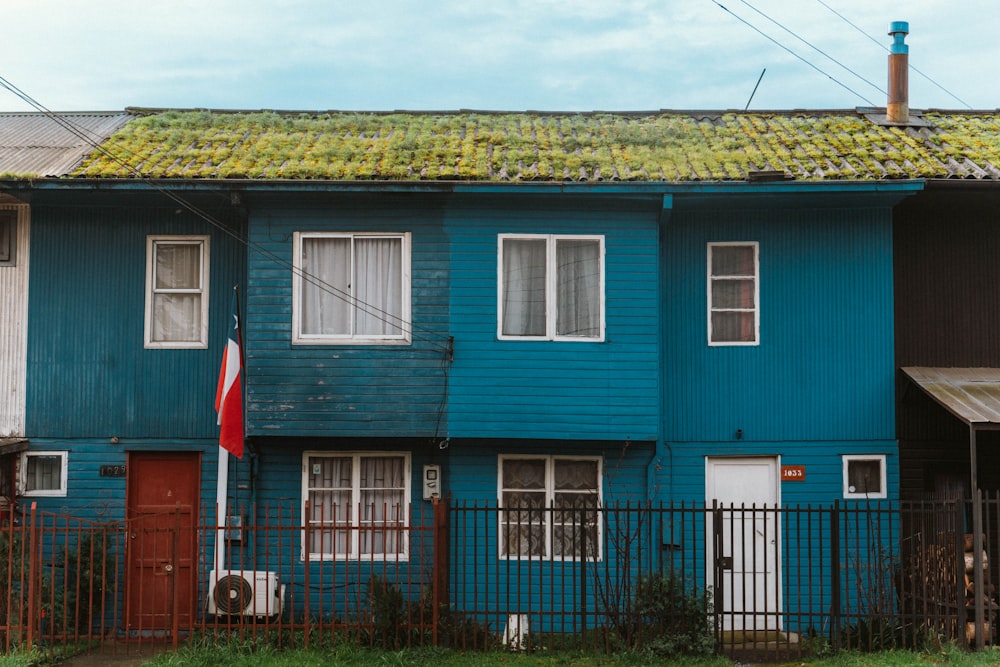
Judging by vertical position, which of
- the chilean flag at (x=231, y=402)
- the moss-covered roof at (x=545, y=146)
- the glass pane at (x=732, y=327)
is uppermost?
the moss-covered roof at (x=545, y=146)

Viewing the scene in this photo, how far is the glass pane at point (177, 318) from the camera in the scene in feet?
47.4

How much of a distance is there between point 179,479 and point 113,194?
3.95 m

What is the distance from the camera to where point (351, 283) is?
1401 centimetres

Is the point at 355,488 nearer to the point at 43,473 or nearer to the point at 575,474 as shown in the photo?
the point at 575,474

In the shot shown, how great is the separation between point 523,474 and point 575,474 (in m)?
0.71

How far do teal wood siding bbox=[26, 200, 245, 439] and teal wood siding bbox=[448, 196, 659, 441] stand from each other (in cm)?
338

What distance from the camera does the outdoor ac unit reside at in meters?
12.8

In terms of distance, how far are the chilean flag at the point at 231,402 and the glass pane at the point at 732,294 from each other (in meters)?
6.54

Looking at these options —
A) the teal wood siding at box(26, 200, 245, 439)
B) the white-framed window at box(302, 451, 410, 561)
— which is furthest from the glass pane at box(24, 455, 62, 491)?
the white-framed window at box(302, 451, 410, 561)

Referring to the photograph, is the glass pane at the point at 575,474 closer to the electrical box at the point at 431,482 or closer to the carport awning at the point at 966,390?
the electrical box at the point at 431,482

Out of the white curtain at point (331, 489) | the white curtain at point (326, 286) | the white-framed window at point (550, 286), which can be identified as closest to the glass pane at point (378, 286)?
the white curtain at point (326, 286)

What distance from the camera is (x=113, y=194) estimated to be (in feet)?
45.4

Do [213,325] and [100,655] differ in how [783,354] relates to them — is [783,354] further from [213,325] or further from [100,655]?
[100,655]

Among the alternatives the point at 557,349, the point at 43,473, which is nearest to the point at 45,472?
the point at 43,473
